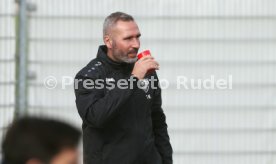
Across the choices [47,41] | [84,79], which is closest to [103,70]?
[84,79]

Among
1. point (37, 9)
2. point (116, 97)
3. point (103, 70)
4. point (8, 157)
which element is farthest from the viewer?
point (37, 9)

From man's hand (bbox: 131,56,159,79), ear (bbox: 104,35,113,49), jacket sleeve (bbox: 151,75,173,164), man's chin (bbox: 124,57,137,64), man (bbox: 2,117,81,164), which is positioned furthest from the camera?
jacket sleeve (bbox: 151,75,173,164)

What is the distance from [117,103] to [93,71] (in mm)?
362

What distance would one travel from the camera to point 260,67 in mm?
7453

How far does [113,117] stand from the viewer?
15.8 feet

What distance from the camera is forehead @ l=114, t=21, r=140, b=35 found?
5.08m

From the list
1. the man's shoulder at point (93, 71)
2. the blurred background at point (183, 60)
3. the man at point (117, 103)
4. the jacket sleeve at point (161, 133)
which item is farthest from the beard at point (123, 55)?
the blurred background at point (183, 60)

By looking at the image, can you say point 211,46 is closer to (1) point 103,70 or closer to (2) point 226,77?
(2) point 226,77

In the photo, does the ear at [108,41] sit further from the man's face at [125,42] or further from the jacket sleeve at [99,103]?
the jacket sleeve at [99,103]

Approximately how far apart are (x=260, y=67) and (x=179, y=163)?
115 centimetres

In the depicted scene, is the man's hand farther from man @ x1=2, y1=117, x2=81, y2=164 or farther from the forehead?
man @ x1=2, y1=117, x2=81, y2=164

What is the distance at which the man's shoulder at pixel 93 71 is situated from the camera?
4898 mm

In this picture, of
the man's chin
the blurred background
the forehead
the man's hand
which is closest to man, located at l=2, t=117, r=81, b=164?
the man's hand

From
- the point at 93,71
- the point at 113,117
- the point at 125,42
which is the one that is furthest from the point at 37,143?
the point at 125,42
